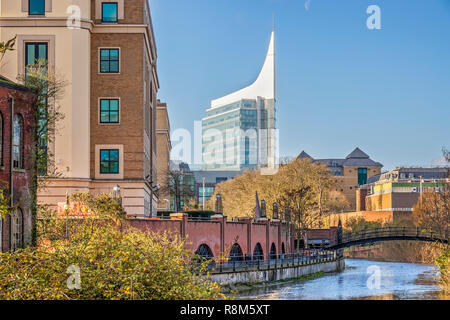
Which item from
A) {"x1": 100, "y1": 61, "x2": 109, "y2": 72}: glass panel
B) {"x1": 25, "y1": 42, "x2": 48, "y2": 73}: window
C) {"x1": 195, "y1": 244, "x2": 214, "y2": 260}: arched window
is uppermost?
{"x1": 25, "y1": 42, "x2": 48, "y2": 73}: window

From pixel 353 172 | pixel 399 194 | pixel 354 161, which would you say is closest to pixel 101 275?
pixel 399 194

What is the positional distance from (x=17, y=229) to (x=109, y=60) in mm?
19081

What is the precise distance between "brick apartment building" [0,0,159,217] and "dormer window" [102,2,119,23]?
0.07 m

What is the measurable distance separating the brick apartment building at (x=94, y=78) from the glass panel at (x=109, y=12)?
7cm

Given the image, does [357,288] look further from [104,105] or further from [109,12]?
[109,12]

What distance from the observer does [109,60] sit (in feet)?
160

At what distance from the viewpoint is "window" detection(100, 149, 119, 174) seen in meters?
48.5

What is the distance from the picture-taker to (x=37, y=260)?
57.4ft

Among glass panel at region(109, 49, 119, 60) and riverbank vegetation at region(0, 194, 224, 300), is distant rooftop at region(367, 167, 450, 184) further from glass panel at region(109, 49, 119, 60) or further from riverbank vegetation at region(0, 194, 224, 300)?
riverbank vegetation at region(0, 194, 224, 300)

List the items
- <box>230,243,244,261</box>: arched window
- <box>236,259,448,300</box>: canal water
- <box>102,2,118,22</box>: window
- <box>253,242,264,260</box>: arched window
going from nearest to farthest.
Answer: <box>236,259,448,300</box>: canal water → <box>102,2,118,22</box>: window → <box>230,243,244,261</box>: arched window → <box>253,242,264,260</box>: arched window

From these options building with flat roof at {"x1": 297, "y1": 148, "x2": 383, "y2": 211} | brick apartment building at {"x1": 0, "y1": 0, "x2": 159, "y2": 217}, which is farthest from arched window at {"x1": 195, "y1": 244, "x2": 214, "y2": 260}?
building with flat roof at {"x1": 297, "y1": 148, "x2": 383, "y2": 211}

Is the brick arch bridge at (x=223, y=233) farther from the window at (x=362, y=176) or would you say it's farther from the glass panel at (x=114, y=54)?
the window at (x=362, y=176)
